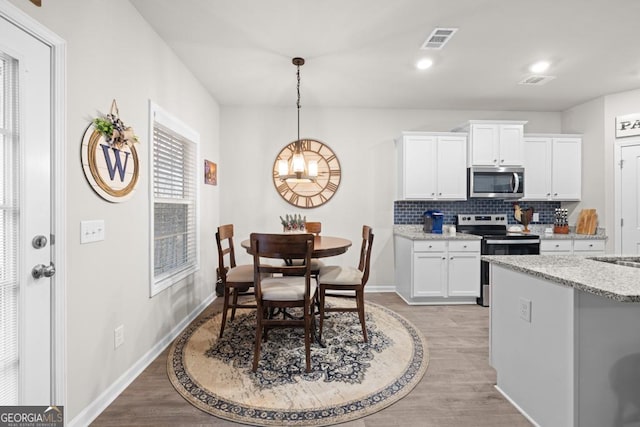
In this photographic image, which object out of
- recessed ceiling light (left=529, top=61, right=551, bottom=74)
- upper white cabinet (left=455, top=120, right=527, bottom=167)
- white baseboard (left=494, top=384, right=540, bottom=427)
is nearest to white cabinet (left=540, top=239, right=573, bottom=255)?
upper white cabinet (left=455, top=120, right=527, bottom=167)

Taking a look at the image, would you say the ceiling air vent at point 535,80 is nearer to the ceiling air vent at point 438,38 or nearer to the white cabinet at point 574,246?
the ceiling air vent at point 438,38

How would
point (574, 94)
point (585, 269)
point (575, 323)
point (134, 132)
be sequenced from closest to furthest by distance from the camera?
point (575, 323)
point (585, 269)
point (134, 132)
point (574, 94)

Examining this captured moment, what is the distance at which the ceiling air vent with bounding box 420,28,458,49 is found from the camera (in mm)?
2500

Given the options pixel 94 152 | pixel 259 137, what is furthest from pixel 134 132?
pixel 259 137

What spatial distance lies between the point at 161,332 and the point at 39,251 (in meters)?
1.45

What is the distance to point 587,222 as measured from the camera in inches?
162

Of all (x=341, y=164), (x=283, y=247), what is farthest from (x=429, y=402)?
(x=341, y=164)

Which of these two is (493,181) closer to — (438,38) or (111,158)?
(438,38)

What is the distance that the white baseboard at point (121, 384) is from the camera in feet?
5.56

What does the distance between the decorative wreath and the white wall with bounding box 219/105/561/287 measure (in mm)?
2337

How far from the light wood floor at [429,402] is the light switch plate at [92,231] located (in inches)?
41.6

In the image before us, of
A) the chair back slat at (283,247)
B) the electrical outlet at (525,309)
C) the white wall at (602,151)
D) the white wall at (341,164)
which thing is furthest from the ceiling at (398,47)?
the electrical outlet at (525,309)

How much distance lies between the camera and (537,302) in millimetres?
1635

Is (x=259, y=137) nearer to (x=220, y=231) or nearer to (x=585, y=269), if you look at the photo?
(x=220, y=231)
